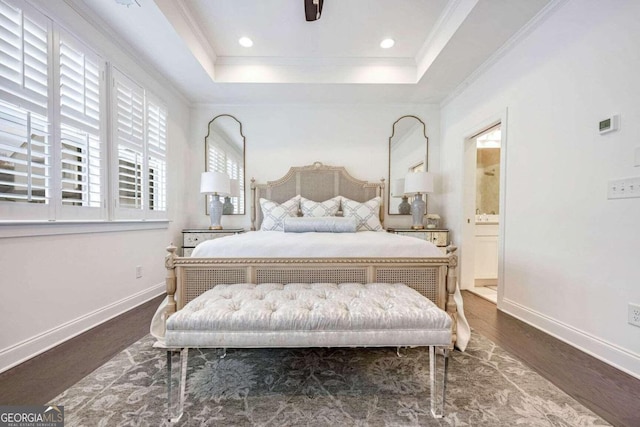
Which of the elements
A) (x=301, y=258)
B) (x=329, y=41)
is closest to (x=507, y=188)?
(x=301, y=258)

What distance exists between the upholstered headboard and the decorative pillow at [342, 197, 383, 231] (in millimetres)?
356

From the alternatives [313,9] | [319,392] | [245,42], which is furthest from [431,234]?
[245,42]

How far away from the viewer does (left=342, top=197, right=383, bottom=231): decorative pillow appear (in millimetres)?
3359

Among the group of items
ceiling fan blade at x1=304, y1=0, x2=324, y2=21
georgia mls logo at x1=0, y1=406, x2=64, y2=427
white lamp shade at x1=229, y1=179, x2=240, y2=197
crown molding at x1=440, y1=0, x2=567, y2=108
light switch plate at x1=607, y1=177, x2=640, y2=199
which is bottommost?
georgia mls logo at x1=0, y1=406, x2=64, y2=427

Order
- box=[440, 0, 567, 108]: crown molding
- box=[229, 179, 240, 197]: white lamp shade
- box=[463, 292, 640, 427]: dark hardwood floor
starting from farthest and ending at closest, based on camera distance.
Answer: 1. box=[229, 179, 240, 197]: white lamp shade
2. box=[440, 0, 567, 108]: crown molding
3. box=[463, 292, 640, 427]: dark hardwood floor

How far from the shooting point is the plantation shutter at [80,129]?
1.98 metres

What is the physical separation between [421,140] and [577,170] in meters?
2.26

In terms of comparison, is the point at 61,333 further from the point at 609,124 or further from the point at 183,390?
the point at 609,124

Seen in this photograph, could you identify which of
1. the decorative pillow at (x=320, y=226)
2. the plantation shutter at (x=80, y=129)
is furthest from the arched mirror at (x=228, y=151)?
the plantation shutter at (x=80, y=129)

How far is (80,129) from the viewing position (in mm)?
2104

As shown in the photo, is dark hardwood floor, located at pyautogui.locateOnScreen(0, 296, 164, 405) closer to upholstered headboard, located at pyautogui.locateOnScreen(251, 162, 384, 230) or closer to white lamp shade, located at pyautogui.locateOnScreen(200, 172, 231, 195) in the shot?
white lamp shade, located at pyautogui.locateOnScreen(200, 172, 231, 195)

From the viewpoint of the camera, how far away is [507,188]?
262cm

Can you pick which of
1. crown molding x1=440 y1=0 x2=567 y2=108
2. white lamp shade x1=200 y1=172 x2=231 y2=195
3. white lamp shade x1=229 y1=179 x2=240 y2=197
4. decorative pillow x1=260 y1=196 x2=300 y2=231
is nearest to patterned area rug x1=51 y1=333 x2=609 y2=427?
decorative pillow x1=260 y1=196 x2=300 y2=231

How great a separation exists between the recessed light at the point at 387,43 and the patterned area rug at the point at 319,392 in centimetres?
323
